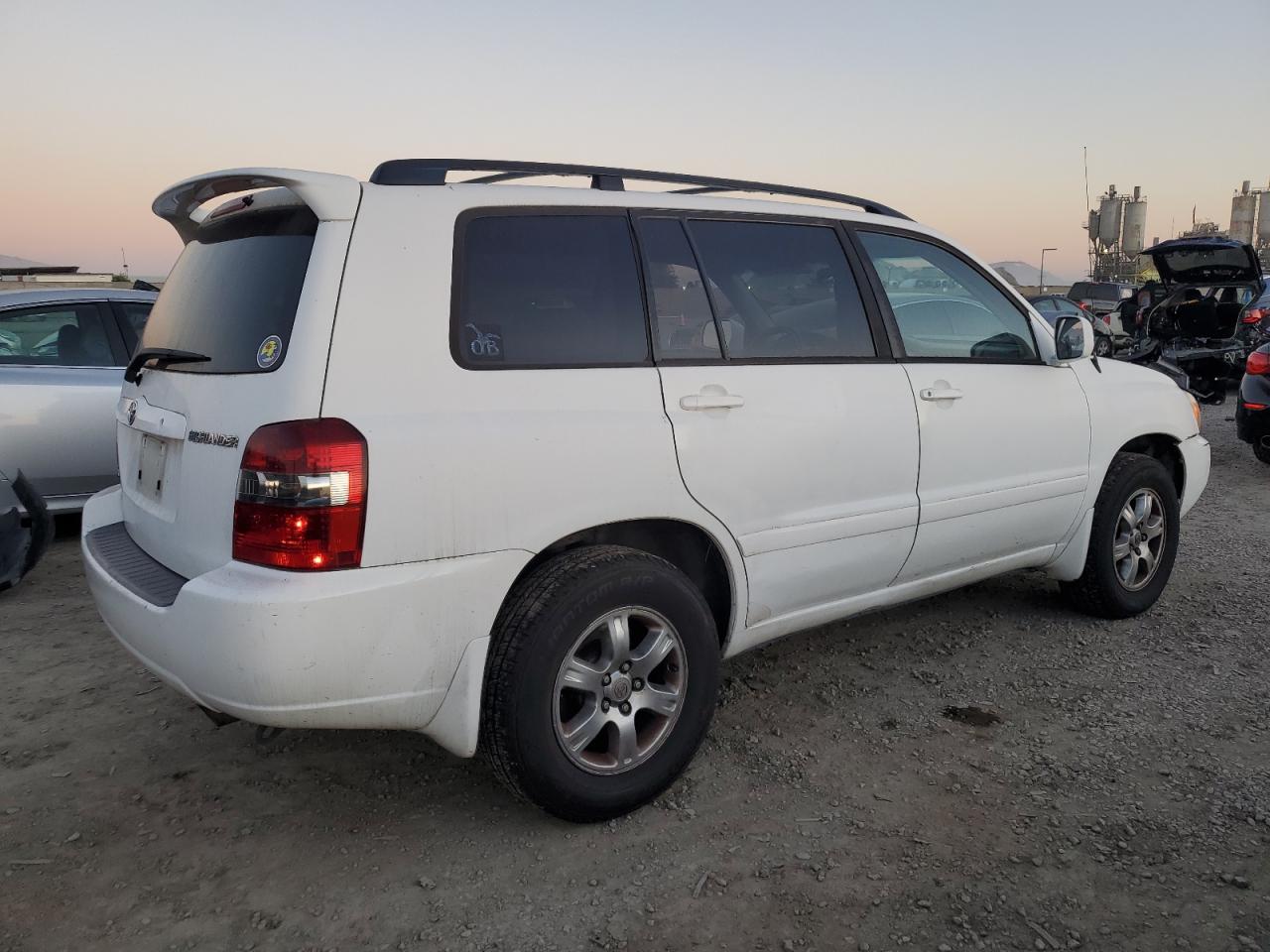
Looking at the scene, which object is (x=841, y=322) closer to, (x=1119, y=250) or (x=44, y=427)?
(x=44, y=427)

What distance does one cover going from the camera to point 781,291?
132 inches

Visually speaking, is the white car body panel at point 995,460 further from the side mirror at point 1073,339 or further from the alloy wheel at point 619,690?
the alloy wheel at point 619,690

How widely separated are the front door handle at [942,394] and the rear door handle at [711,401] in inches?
34.5

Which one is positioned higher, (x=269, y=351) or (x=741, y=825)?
(x=269, y=351)

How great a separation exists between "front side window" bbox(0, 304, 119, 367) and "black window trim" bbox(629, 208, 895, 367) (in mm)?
4478

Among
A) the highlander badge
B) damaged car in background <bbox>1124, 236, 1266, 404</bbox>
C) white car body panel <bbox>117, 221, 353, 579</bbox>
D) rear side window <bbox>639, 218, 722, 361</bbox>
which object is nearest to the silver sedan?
white car body panel <bbox>117, 221, 353, 579</bbox>

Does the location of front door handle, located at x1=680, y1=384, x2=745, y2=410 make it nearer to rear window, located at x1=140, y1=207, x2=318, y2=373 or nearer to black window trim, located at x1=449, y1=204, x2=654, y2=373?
black window trim, located at x1=449, y1=204, x2=654, y2=373

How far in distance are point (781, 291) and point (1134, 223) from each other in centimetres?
6038

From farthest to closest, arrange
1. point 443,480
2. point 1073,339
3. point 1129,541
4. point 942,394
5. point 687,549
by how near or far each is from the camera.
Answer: point 1129,541 → point 1073,339 → point 942,394 → point 687,549 → point 443,480

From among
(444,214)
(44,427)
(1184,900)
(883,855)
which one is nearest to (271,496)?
(444,214)

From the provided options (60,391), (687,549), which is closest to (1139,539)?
(687,549)

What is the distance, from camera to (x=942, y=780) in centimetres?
306

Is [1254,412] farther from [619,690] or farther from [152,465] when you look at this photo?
[152,465]

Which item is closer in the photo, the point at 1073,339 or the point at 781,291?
the point at 781,291
